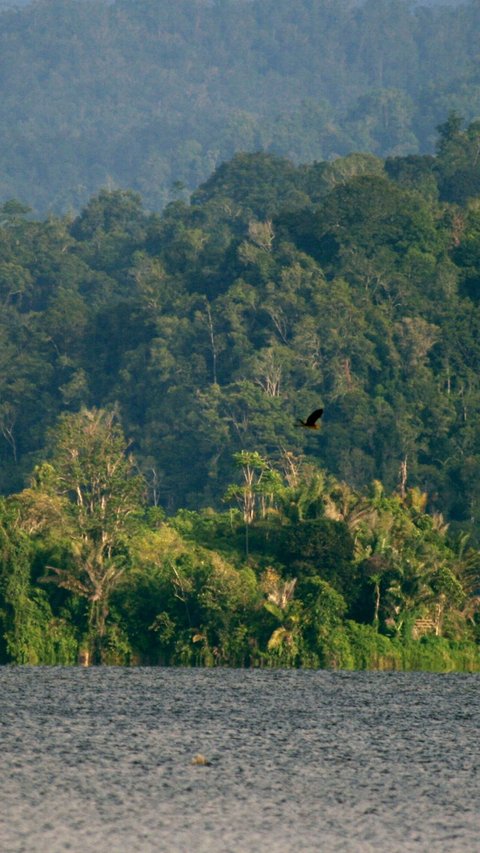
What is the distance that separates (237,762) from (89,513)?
33396 millimetres

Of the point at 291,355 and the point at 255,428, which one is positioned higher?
the point at 291,355

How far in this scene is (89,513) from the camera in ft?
222

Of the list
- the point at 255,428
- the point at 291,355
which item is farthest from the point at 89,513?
the point at 291,355

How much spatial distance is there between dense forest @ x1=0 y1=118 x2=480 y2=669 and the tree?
117mm

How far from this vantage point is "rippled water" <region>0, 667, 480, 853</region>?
1118 inches

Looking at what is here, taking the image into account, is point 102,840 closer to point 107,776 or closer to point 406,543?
point 107,776

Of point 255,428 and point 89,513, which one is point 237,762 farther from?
point 255,428

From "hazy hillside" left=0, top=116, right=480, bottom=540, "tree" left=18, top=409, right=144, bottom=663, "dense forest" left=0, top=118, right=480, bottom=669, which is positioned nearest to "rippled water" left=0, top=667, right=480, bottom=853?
"dense forest" left=0, top=118, right=480, bottom=669

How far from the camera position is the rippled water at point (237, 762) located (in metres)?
28.4

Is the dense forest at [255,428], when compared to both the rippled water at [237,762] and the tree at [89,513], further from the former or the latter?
the rippled water at [237,762]

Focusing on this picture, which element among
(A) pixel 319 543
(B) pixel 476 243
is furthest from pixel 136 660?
(B) pixel 476 243

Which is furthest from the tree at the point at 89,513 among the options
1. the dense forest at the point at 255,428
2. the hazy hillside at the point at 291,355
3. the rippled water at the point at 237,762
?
the hazy hillside at the point at 291,355

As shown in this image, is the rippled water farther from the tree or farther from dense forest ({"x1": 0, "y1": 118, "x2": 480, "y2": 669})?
the tree

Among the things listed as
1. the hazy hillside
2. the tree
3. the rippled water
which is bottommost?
the rippled water
